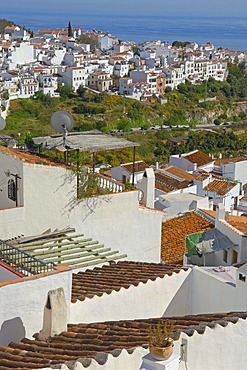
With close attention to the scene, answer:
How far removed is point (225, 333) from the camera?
575 centimetres

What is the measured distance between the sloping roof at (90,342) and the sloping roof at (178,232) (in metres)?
6.49

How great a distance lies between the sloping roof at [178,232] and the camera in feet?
42.8

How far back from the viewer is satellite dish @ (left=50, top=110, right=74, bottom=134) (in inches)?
356

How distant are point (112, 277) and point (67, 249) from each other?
81cm

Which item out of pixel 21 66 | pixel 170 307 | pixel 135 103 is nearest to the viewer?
pixel 170 307

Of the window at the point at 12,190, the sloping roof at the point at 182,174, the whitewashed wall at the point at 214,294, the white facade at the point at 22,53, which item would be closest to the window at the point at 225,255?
the whitewashed wall at the point at 214,294

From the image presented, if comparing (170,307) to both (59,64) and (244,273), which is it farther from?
(59,64)

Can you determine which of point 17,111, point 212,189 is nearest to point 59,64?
point 17,111

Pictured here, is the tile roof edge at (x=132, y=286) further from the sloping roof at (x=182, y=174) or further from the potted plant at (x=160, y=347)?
the sloping roof at (x=182, y=174)

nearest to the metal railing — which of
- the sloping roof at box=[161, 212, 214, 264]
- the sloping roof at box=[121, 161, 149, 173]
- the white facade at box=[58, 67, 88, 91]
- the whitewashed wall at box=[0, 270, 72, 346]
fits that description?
the whitewashed wall at box=[0, 270, 72, 346]

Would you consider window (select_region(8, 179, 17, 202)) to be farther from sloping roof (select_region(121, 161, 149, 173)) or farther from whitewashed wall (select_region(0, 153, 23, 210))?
sloping roof (select_region(121, 161, 149, 173))

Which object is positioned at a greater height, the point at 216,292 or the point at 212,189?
the point at 216,292

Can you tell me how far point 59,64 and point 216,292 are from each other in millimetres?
76464

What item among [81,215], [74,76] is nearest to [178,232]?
[81,215]
